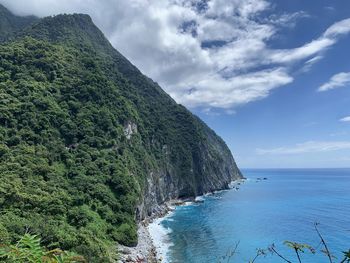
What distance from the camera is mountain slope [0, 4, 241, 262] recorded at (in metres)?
44.1

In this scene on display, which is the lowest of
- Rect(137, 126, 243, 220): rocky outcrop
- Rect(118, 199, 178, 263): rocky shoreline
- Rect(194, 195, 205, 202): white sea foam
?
Rect(118, 199, 178, 263): rocky shoreline

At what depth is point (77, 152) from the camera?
64.5 m

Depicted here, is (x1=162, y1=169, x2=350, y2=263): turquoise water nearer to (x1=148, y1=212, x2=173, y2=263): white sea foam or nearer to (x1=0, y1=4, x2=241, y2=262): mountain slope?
(x1=148, y1=212, x2=173, y2=263): white sea foam

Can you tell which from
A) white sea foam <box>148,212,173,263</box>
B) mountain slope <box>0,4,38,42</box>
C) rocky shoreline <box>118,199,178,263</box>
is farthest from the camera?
mountain slope <box>0,4,38,42</box>

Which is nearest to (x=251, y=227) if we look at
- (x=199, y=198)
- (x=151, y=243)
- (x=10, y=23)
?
(x=151, y=243)

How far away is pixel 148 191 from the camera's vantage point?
81.2 m

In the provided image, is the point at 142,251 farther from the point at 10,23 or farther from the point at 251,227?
the point at 10,23

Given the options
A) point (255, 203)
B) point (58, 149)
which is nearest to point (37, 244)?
point (58, 149)

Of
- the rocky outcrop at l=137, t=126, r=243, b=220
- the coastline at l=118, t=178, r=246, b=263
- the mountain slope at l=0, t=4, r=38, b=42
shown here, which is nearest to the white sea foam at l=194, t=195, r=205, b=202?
the rocky outcrop at l=137, t=126, r=243, b=220

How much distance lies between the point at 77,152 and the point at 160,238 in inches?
872

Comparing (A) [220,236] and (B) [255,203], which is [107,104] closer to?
(A) [220,236]

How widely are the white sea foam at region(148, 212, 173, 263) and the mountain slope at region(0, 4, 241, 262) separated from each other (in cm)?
421

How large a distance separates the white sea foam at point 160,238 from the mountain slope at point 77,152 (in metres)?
4.21

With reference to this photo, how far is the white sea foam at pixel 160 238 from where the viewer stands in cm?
5152
